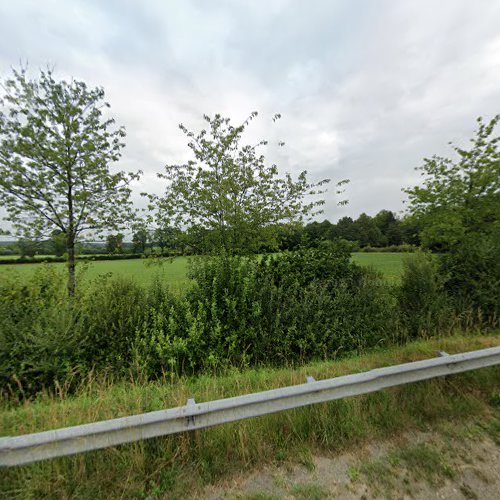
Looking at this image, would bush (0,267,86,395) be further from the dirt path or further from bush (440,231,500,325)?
bush (440,231,500,325)

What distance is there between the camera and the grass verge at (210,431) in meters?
1.74

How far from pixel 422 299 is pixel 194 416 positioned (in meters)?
6.08

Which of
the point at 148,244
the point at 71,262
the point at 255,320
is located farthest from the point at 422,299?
the point at 71,262

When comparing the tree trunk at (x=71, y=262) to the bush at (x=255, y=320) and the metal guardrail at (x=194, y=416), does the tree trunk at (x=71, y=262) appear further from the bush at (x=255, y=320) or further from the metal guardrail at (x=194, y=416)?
the metal guardrail at (x=194, y=416)

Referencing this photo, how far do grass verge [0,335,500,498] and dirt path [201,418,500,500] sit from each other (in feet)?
0.37

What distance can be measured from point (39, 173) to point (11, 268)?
267 centimetres

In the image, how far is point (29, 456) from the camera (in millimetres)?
1696

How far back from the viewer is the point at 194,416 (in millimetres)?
1964

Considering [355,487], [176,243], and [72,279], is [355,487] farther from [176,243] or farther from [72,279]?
[72,279]

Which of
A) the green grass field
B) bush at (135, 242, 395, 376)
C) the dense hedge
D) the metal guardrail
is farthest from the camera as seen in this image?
the green grass field

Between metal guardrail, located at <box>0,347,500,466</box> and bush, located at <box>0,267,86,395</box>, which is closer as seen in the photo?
metal guardrail, located at <box>0,347,500,466</box>

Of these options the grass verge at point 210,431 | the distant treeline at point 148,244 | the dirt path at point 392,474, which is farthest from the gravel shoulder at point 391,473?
the distant treeline at point 148,244

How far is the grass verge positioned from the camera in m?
1.74

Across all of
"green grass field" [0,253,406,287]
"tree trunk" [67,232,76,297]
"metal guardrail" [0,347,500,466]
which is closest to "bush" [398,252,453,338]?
"green grass field" [0,253,406,287]
